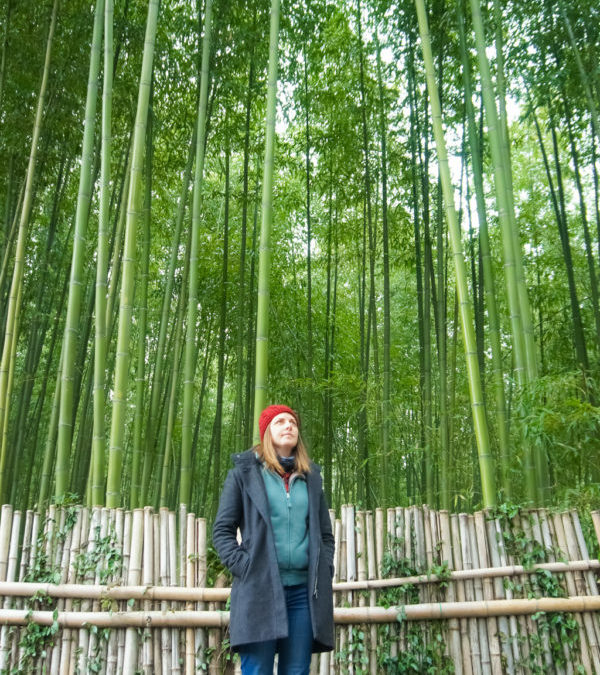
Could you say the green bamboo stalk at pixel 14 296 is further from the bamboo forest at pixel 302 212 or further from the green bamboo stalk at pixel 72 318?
the green bamboo stalk at pixel 72 318

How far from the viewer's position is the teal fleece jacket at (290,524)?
5.87 ft

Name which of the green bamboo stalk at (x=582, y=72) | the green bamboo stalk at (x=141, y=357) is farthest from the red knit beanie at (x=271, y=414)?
the green bamboo stalk at (x=582, y=72)

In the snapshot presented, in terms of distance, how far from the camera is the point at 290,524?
185 cm

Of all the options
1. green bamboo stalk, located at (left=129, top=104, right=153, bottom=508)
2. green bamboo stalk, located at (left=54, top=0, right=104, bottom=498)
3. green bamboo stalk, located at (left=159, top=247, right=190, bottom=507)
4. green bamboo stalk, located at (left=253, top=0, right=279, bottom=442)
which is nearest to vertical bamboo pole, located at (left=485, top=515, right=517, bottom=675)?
green bamboo stalk, located at (left=253, top=0, right=279, bottom=442)

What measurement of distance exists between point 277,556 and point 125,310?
1.42m

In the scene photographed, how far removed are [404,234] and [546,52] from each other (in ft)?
6.53

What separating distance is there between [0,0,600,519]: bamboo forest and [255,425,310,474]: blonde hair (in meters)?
0.85

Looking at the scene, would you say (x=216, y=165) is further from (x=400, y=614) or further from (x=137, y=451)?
(x=400, y=614)

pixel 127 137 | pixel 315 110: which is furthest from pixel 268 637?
pixel 315 110

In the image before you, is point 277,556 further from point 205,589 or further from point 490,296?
point 490,296

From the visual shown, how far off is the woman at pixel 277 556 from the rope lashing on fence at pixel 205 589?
0.59 metres

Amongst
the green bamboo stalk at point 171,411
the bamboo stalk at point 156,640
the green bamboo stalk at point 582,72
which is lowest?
the bamboo stalk at point 156,640

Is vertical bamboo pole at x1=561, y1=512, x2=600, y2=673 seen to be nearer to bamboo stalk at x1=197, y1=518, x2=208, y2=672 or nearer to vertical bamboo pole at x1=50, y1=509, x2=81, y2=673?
bamboo stalk at x1=197, y1=518, x2=208, y2=672

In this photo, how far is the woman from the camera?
1718 millimetres
